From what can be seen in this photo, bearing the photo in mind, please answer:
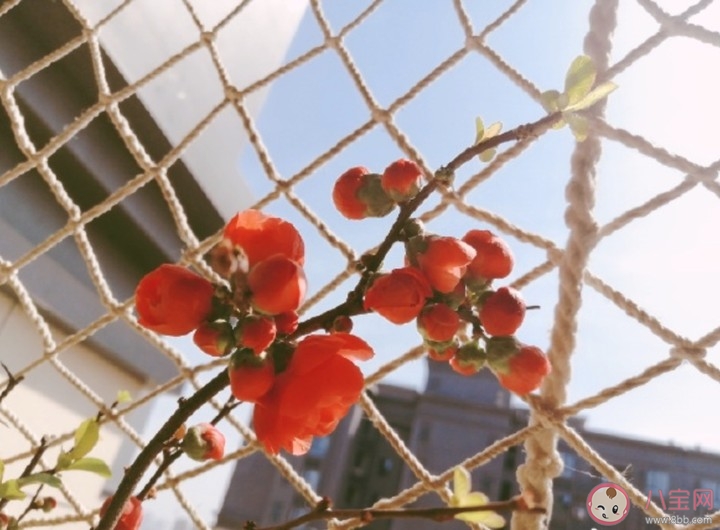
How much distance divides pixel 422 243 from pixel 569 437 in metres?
0.26

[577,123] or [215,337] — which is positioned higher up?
[577,123]

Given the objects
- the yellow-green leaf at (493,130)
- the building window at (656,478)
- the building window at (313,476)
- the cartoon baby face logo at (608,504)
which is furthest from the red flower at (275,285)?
the building window at (313,476)

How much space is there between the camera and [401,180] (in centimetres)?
29

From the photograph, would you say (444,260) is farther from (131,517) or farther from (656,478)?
(656,478)

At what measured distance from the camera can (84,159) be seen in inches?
42.0

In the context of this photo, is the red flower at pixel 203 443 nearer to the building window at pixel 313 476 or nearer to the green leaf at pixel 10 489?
the green leaf at pixel 10 489

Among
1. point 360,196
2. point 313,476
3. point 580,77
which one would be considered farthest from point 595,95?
→ point 313,476

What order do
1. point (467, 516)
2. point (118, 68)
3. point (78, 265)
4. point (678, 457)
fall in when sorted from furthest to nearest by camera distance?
point (678, 457) < point (78, 265) < point (118, 68) < point (467, 516)

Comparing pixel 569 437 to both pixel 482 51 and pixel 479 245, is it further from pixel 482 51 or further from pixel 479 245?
pixel 482 51

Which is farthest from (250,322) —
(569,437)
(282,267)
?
(569,437)

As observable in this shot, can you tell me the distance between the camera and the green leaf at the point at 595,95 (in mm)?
273

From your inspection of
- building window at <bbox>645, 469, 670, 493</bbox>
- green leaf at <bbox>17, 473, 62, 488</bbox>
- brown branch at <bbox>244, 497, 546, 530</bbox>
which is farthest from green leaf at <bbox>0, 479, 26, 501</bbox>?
building window at <bbox>645, 469, 670, 493</bbox>

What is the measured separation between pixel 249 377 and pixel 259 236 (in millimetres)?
56

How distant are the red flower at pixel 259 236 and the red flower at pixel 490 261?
0.08m
